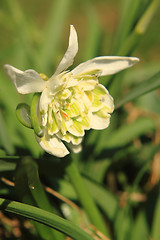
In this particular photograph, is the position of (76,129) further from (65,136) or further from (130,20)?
(130,20)

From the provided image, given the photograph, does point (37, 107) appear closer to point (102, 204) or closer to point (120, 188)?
point (102, 204)

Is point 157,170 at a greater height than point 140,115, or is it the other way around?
point 140,115

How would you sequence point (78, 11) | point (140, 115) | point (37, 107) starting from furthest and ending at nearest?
point (78, 11) < point (140, 115) < point (37, 107)

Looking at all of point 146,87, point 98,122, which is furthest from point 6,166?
point 146,87

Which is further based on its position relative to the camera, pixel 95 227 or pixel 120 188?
pixel 120 188

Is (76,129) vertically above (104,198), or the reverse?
(76,129)

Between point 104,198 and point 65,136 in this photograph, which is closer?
point 65,136

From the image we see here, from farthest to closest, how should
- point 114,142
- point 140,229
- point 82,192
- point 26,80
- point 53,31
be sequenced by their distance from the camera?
point 53,31 < point 114,142 < point 140,229 < point 82,192 < point 26,80

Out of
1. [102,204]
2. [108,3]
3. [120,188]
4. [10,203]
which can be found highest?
[108,3]

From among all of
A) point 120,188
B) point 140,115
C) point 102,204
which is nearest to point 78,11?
point 140,115
